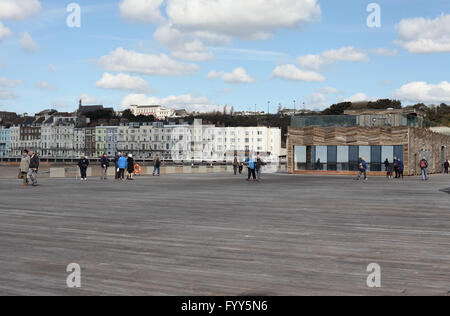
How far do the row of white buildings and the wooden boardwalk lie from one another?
151 metres

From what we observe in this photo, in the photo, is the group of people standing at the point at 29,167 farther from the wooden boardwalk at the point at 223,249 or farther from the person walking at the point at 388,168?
the person walking at the point at 388,168

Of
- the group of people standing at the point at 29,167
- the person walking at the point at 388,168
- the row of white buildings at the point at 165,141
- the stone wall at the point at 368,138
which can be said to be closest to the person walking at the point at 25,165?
the group of people standing at the point at 29,167

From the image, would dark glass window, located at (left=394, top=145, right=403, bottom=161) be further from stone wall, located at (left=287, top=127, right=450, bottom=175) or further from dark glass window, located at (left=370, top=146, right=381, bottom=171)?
dark glass window, located at (left=370, top=146, right=381, bottom=171)

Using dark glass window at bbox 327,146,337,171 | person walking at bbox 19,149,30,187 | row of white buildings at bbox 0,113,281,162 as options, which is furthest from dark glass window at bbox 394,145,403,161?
row of white buildings at bbox 0,113,281,162

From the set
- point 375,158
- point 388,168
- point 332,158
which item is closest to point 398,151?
point 375,158

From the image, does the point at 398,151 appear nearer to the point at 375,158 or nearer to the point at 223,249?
the point at 375,158

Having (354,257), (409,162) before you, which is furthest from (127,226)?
(409,162)

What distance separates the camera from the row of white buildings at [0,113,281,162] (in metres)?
174

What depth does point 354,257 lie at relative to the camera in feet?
25.9

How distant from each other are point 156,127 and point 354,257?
6736 inches

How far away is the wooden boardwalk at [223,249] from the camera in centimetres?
607

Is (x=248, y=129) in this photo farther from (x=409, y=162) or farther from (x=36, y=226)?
(x=36, y=226)

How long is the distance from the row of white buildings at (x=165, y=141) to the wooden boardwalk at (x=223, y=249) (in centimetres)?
15102

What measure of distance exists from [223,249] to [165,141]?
167315mm
